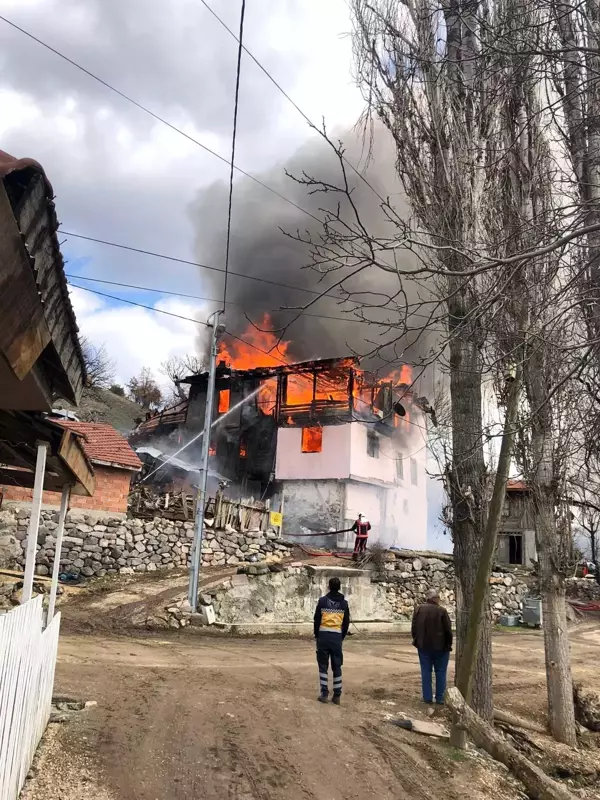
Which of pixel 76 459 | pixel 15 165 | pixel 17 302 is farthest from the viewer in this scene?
pixel 76 459

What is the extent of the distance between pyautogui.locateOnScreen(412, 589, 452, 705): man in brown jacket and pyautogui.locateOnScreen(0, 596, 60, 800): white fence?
5.31 metres

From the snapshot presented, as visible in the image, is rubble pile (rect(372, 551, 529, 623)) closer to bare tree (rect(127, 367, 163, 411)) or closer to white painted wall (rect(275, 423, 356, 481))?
white painted wall (rect(275, 423, 356, 481))

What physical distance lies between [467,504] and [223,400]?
35.0 meters

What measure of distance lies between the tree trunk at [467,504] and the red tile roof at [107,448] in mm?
14189

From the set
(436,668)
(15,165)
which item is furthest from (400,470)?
(15,165)

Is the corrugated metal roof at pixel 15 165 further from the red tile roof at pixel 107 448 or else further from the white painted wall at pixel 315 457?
the white painted wall at pixel 315 457

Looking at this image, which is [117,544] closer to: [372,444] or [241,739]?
[241,739]

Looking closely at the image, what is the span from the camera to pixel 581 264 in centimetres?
564

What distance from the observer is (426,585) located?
71.8 ft

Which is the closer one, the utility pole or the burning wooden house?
the utility pole

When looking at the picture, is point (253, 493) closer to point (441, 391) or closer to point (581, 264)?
point (441, 391)

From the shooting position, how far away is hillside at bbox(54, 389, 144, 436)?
170ft

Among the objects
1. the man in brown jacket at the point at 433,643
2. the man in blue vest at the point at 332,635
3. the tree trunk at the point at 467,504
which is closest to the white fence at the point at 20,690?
the man in blue vest at the point at 332,635

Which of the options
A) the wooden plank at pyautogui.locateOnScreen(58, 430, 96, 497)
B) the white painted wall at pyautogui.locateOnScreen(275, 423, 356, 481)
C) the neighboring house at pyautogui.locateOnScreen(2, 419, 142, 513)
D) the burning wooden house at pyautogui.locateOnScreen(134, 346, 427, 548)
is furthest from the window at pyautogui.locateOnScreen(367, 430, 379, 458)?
the wooden plank at pyautogui.locateOnScreen(58, 430, 96, 497)
